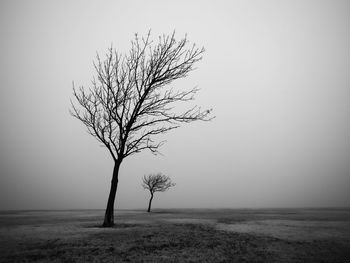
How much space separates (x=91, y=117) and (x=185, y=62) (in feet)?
28.7

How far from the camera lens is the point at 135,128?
18.8 m

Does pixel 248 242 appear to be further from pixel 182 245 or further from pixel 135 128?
pixel 135 128

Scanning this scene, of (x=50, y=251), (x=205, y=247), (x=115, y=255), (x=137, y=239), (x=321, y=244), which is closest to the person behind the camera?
(x=115, y=255)

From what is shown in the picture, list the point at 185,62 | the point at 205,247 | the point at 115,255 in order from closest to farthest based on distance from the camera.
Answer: the point at 115,255, the point at 205,247, the point at 185,62

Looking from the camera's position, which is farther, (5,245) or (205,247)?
(5,245)

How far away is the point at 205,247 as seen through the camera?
9789 mm

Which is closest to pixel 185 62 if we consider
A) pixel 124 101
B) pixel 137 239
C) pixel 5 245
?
pixel 124 101

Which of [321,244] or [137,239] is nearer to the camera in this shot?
[321,244]

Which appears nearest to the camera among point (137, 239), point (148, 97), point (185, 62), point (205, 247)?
point (205, 247)

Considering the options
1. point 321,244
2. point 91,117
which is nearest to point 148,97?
point 91,117

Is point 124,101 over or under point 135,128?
over

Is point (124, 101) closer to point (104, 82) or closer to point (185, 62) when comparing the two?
point (104, 82)

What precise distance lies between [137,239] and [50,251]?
4.03 metres

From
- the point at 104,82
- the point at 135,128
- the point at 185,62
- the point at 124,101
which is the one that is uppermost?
the point at 185,62
